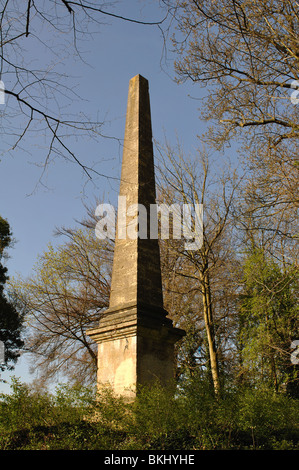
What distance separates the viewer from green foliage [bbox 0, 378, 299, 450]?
4703 mm

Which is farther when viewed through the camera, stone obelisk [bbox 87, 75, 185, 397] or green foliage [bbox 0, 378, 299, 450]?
stone obelisk [bbox 87, 75, 185, 397]

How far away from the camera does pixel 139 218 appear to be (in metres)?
7.84

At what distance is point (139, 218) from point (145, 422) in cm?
386

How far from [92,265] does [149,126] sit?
9749mm

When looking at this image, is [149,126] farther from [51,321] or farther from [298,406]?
[51,321]

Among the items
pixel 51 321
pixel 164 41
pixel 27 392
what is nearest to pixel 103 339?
pixel 27 392

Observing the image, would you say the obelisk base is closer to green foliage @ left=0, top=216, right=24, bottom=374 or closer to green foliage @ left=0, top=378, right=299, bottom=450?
green foliage @ left=0, top=378, right=299, bottom=450

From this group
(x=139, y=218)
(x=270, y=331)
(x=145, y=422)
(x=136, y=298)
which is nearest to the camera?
(x=145, y=422)

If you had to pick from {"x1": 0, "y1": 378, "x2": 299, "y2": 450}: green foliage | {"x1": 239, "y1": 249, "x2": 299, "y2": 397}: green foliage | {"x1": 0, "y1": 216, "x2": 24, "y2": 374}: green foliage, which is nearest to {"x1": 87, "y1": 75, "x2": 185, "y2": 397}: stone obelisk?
{"x1": 0, "y1": 378, "x2": 299, "y2": 450}: green foliage

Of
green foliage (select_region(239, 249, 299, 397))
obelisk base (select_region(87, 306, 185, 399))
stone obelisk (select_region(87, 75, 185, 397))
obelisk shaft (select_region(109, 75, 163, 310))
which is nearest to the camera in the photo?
obelisk base (select_region(87, 306, 185, 399))

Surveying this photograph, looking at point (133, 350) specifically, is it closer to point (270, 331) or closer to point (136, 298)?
point (136, 298)

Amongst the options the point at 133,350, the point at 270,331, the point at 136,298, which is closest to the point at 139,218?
the point at 136,298

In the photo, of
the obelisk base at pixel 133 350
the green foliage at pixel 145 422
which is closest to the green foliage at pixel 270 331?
the obelisk base at pixel 133 350

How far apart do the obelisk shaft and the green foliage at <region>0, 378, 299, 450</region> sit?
2.02 m
